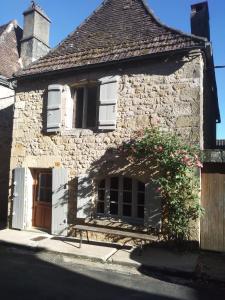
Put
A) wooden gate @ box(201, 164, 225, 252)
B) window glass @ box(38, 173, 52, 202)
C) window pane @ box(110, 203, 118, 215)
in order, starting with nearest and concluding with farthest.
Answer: wooden gate @ box(201, 164, 225, 252) < window pane @ box(110, 203, 118, 215) < window glass @ box(38, 173, 52, 202)

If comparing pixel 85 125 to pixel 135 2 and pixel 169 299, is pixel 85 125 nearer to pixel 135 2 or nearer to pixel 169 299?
pixel 135 2

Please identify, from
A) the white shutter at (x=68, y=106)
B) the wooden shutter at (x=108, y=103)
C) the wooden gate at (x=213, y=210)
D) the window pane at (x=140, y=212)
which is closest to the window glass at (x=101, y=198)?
the window pane at (x=140, y=212)

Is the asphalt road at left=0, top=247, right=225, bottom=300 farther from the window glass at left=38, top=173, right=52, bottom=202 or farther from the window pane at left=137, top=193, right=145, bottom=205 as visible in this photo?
the window glass at left=38, top=173, right=52, bottom=202

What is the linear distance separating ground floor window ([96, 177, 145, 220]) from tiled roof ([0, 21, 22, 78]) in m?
6.06

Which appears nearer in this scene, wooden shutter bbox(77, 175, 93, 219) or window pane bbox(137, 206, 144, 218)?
window pane bbox(137, 206, 144, 218)

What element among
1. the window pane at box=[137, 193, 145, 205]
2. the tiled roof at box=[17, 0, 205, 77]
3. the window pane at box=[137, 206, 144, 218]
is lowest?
the window pane at box=[137, 206, 144, 218]

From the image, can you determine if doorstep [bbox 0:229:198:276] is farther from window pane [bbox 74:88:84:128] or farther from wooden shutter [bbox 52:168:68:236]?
window pane [bbox 74:88:84:128]

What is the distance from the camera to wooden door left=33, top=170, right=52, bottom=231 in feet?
27.6

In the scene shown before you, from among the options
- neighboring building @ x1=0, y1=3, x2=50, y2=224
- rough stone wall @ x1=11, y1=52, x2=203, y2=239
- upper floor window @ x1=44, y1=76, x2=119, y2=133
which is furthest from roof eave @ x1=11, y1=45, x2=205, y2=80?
neighboring building @ x1=0, y1=3, x2=50, y2=224

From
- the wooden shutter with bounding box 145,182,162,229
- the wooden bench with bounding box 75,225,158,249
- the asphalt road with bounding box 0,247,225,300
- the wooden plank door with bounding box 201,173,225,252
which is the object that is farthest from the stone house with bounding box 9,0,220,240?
the asphalt road with bounding box 0,247,225,300

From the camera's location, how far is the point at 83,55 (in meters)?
8.32

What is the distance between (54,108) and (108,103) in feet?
5.24

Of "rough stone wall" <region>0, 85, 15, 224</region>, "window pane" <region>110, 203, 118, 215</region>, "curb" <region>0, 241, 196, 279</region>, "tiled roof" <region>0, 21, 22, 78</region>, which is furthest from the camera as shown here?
"tiled roof" <region>0, 21, 22, 78</region>

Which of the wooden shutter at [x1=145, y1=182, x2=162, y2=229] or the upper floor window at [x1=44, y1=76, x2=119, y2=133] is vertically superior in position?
the upper floor window at [x1=44, y1=76, x2=119, y2=133]
